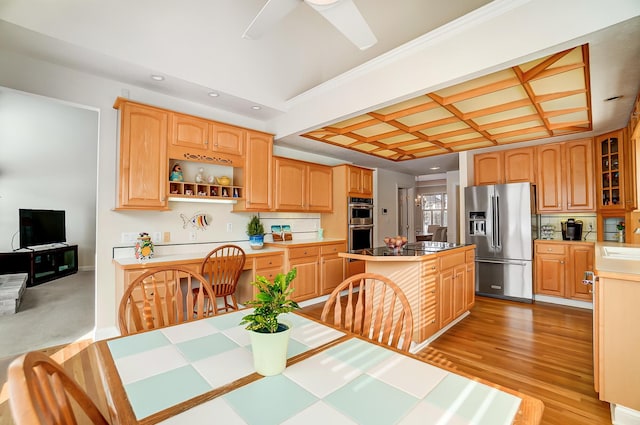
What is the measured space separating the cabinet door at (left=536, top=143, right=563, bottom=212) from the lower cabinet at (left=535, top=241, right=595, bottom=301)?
602 millimetres

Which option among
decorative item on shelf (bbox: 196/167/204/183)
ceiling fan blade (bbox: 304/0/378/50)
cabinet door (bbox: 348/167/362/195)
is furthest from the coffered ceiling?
decorative item on shelf (bbox: 196/167/204/183)

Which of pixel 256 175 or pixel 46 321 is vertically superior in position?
pixel 256 175

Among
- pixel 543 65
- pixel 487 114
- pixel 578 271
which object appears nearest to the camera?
pixel 543 65

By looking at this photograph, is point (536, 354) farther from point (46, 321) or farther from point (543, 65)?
point (46, 321)

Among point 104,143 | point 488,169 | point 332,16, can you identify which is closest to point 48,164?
point 104,143

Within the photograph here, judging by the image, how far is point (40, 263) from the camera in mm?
5785

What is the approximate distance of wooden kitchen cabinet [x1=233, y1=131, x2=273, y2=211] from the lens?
12.4ft

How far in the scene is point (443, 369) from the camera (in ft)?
3.32

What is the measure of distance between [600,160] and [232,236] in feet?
16.8

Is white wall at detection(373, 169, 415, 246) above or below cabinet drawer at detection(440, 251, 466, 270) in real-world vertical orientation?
above

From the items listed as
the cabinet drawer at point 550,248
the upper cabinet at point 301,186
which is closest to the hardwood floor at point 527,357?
the cabinet drawer at point 550,248

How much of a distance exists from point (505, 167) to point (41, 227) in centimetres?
894

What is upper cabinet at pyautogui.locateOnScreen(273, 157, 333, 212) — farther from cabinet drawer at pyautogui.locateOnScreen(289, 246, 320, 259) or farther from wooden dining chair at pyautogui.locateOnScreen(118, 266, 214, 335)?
wooden dining chair at pyautogui.locateOnScreen(118, 266, 214, 335)

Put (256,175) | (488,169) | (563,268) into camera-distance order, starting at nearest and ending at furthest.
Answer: (256,175) < (563,268) < (488,169)
